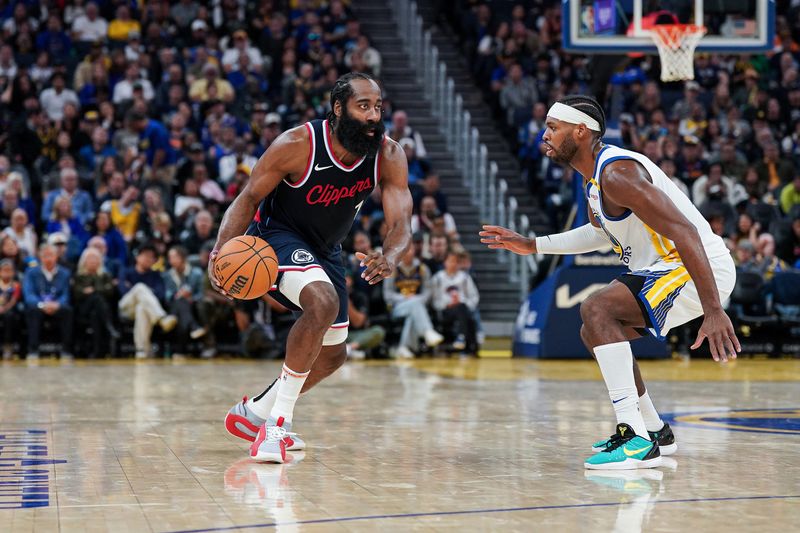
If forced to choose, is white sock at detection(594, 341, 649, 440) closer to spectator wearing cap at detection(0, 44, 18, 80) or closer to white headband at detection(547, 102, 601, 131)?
white headband at detection(547, 102, 601, 131)

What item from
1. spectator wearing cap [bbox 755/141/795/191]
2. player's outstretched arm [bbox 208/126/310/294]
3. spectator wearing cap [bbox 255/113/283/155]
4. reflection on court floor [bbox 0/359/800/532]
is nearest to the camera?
reflection on court floor [bbox 0/359/800/532]

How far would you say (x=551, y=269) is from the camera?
49.8ft

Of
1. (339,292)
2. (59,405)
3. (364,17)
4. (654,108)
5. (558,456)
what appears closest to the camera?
(558,456)

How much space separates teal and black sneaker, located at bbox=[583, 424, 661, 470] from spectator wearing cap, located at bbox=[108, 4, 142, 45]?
15.4m

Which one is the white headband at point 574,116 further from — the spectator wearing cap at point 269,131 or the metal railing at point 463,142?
the spectator wearing cap at point 269,131

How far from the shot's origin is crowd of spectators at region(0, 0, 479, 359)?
47.9 feet

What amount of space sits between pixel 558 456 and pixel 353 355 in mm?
8996

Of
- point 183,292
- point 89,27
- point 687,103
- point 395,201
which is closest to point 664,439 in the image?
point 395,201

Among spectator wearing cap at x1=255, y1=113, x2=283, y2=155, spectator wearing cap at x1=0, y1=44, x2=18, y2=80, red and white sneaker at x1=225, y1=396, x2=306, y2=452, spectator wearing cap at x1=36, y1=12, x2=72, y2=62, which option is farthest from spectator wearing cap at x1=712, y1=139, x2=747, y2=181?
red and white sneaker at x1=225, y1=396, x2=306, y2=452

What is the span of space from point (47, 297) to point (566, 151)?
32.2 feet

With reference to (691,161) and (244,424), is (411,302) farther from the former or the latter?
Answer: (244,424)

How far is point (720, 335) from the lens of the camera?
5.25 metres

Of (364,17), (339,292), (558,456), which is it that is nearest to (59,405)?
(339,292)

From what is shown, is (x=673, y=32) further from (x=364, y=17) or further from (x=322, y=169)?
(x=364, y=17)
